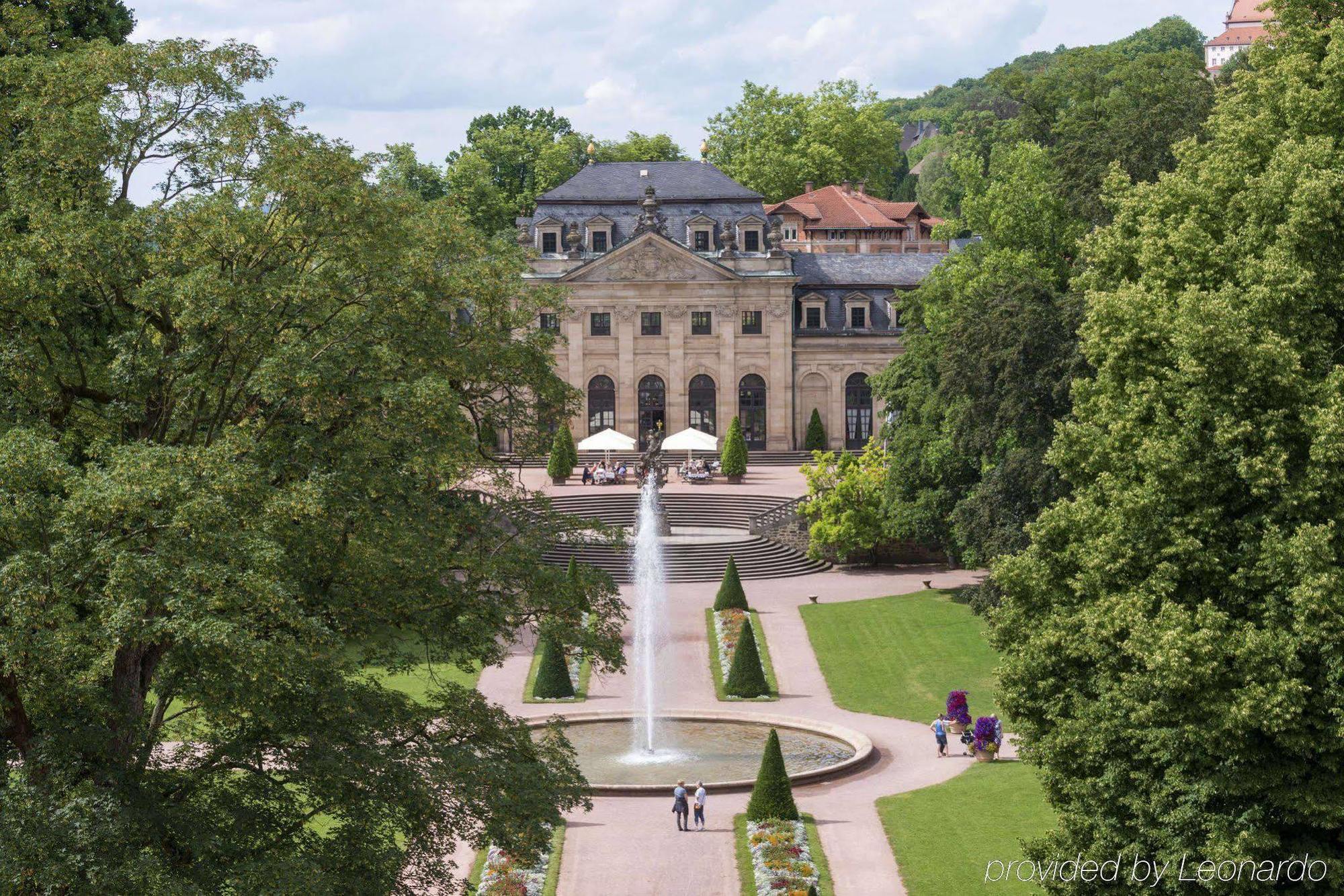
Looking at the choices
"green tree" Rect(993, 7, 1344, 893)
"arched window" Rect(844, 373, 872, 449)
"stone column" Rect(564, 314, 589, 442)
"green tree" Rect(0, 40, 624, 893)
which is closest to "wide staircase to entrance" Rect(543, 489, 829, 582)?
"stone column" Rect(564, 314, 589, 442)

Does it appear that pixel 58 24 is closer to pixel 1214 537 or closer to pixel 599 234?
pixel 1214 537

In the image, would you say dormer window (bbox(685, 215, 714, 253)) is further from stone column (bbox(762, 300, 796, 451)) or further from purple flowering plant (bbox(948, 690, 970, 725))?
purple flowering plant (bbox(948, 690, 970, 725))

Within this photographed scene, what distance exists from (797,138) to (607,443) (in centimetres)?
6551

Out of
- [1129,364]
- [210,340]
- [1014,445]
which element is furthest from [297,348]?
[1014,445]

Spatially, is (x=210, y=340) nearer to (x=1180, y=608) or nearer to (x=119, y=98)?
(x=119, y=98)

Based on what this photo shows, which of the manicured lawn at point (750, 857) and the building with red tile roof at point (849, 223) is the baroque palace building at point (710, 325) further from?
the manicured lawn at point (750, 857)

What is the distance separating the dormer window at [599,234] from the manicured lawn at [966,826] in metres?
51.3

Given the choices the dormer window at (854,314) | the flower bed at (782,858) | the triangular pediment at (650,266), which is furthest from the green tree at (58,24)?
the dormer window at (854,314)

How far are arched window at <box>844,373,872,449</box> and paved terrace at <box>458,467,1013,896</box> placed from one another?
25.0 meters

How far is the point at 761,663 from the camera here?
160 feet

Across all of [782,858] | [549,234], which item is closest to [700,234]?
[549,234]

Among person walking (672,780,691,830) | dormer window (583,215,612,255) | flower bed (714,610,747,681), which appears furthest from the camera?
dormer window (583,215,612,255)

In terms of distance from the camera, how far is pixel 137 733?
2112 centimetres

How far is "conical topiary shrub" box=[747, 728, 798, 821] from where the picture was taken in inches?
1310
